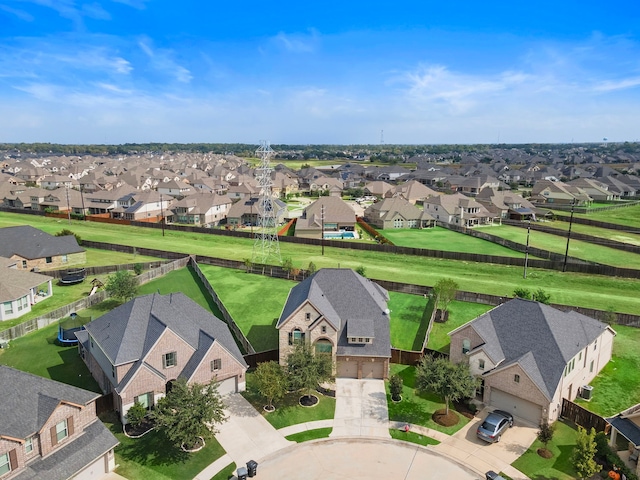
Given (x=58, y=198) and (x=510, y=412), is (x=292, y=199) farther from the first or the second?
(x=510, y=412)

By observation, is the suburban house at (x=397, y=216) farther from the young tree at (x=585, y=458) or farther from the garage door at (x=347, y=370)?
the young tree at (x=585, y=458)

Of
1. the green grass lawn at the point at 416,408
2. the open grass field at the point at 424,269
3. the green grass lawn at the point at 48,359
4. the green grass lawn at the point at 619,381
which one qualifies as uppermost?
the open grass field at the point at 424,269

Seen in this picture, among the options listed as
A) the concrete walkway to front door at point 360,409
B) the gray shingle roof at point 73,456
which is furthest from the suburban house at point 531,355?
the gray shingle roof at point 73,456

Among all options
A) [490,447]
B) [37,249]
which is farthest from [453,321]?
[37,249]

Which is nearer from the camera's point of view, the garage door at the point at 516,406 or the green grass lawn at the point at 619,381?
the garage door at the point at 516,406

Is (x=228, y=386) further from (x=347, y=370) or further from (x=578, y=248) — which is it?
(x=578, y=248)

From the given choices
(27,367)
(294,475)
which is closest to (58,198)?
(27,367)

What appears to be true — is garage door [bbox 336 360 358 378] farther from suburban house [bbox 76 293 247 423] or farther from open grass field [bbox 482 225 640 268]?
open grass field [bbox 482 225 640 268]
